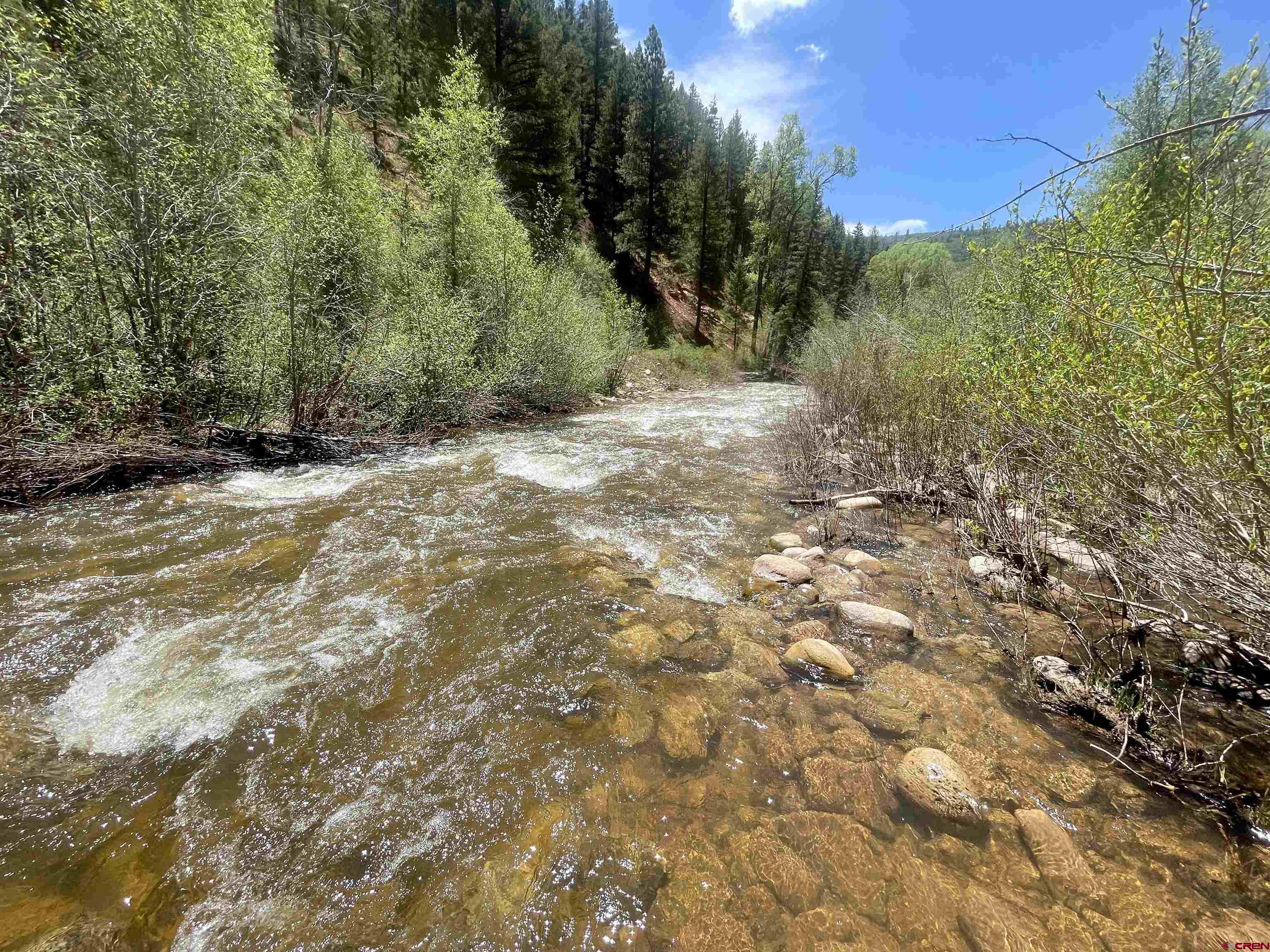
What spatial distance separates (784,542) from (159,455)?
8011mm

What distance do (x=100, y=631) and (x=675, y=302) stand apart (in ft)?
120

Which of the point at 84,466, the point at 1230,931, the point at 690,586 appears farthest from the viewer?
the point at 84,466

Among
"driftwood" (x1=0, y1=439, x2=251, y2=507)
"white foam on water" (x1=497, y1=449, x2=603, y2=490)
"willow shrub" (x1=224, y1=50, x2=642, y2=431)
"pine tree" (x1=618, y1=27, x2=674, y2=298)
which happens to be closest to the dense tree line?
"pine tree" (x1=618, y1=27, x2=674, y2=298)

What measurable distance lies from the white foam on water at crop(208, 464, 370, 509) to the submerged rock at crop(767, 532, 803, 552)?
5.74m

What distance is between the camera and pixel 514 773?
254 cm

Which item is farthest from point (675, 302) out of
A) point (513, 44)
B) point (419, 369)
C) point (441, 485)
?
point (441, 485)

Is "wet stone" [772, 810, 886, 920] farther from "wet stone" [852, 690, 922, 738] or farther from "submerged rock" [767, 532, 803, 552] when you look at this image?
"submerged rock" [767, 532, 803, 552]

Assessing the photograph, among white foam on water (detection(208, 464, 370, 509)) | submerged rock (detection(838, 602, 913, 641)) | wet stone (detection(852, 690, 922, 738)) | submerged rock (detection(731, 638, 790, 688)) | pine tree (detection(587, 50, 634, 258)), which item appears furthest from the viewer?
pine tree (detection(587, 50, 634, 258))

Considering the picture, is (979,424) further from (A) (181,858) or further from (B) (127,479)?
(B) (127,479)

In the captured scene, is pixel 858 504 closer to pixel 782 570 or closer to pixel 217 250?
pixel 782 570

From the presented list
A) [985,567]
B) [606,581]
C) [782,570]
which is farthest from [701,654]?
[985,567]

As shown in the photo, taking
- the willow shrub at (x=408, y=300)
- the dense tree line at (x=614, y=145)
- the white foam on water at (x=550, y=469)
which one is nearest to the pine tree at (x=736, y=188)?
the dense tree line at (x=614, y=145)

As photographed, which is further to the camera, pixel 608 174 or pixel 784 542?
pixel 608 174

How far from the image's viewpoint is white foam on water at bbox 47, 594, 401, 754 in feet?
8.61
